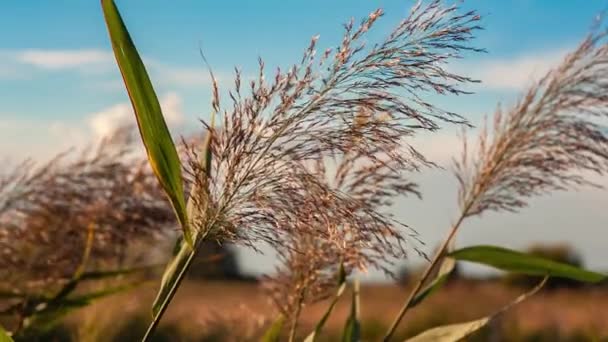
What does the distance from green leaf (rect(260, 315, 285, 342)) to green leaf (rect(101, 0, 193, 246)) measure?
991 millimetres

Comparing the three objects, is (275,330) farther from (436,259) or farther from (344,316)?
(344,316)

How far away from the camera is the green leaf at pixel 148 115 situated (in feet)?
6.32

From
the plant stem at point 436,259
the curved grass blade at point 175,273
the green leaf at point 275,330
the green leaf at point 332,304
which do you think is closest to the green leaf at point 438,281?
the plant stem at point 436,259

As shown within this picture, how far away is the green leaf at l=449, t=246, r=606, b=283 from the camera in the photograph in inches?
108

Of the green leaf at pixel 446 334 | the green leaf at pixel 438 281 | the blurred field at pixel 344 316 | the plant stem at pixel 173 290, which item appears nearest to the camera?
the plant stem at pixel 173 290

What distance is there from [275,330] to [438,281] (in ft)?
1.49

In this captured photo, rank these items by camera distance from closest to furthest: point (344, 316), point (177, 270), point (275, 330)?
point (177, 270) → point (275, 330) → point (344, 316)

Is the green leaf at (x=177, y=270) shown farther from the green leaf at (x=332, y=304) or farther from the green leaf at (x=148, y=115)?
the green leaf at (x=332, y=304)

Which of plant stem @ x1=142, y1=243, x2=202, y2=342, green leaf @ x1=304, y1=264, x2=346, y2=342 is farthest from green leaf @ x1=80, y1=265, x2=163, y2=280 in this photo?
plant stem @ x1=142, y1=243, x2=202, y2=342

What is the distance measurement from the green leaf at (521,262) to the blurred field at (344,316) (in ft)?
1.21

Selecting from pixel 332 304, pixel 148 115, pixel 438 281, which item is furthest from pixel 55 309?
pixel 148 115

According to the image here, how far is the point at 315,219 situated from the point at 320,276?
89 cm

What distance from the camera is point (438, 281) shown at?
2.86m

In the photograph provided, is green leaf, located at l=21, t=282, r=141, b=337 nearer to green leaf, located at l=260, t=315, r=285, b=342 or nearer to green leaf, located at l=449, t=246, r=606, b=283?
green leaf, located at l=260, t=315, r=285, b=342
